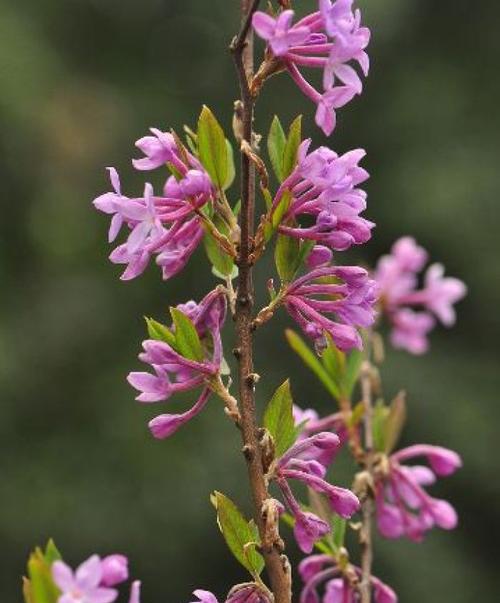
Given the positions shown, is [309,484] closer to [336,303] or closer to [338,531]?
[336,303]

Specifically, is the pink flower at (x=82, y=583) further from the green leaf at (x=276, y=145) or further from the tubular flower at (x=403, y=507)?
the tubular flower at (x=403, y=507)

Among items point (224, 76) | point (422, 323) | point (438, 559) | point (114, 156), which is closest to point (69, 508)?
point (438, 559)

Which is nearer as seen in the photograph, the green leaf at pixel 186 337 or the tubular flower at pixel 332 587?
the green leaf at pixel 186 337

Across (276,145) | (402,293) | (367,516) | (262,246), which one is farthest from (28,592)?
(402,293)

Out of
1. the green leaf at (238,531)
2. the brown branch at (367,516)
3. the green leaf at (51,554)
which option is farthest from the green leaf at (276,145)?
the brown branch at (367,516)

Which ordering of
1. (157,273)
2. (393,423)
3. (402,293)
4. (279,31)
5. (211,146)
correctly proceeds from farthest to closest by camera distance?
(157,273) → (402,293) → (393,423) → (211,146) → (279,31)

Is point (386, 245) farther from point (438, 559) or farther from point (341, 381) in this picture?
point (341, 381)
